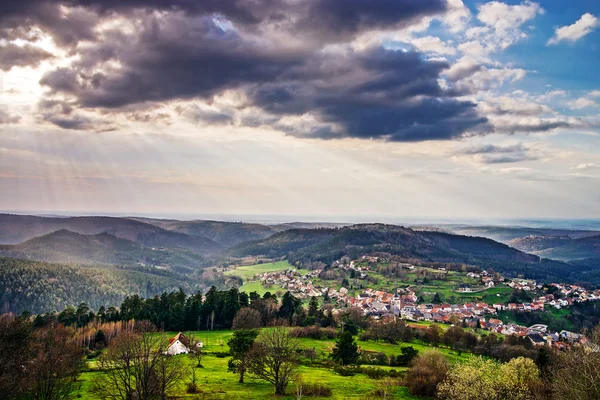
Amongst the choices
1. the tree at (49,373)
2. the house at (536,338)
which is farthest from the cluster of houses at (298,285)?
the tree at (49,373)

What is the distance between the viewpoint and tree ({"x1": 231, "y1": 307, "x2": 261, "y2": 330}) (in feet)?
281

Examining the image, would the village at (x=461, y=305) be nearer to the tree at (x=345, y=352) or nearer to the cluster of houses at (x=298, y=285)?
the cluster of houses at (x=298, y=285)

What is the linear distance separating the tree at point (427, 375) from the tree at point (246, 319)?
45.4 meters

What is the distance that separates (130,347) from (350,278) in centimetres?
16198

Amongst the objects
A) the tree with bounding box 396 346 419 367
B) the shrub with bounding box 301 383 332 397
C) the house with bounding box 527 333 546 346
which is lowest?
the house with bounding box 527 333 546 346

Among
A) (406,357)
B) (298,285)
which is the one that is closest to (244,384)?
(406,357)

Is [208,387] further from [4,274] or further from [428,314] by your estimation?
[4,274]

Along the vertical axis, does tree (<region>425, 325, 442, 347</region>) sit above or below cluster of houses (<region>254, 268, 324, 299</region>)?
above

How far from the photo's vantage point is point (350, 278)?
618 feet

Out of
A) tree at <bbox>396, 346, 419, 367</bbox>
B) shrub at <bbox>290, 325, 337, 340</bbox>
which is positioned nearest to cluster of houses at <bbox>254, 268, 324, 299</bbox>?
shrub at <bbox>290, 325, 337, 340</bbox>

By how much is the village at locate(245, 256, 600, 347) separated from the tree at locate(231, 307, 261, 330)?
30.8 metres

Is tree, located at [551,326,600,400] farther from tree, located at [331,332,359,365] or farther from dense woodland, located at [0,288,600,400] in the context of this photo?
tree, located at [331,332,359,365]

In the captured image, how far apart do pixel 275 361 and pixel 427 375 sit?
722 inches

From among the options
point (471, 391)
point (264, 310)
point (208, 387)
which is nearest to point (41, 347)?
point (208, 387)
